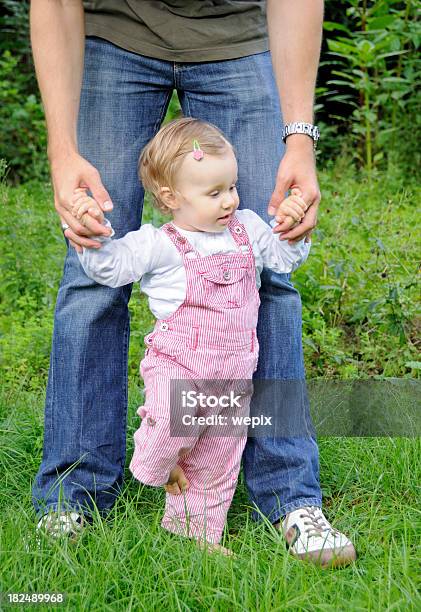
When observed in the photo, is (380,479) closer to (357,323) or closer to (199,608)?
(199,608)

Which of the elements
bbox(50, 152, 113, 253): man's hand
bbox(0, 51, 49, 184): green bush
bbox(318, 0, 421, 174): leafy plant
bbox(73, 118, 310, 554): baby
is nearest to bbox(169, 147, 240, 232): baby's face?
bbox(73, 118, 310, 554): baby

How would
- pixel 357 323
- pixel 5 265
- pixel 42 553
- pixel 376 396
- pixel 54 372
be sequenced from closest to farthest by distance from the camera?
pixel 42 553 → pixel 54 372 → pixel 376 396 → pixel 357 323 → pixel 5 265

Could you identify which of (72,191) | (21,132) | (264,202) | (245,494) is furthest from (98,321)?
(21,132)

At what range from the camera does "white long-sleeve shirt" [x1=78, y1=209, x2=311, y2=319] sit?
6.97 feet

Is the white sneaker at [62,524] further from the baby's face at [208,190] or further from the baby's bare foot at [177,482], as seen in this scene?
the baby's face at [208,190]

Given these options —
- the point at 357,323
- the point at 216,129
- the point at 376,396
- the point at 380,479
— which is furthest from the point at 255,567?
the point at 357,323

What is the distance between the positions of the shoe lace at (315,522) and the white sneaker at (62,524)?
56cm

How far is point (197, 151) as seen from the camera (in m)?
2.15

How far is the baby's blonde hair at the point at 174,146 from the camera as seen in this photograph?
218cm

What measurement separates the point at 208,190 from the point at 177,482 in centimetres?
73

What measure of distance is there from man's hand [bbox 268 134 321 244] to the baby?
0.09 feet

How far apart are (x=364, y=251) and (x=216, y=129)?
238 centimetres

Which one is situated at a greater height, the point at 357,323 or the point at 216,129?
the point at 216,129

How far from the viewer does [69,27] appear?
7.43 ft
